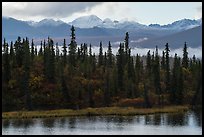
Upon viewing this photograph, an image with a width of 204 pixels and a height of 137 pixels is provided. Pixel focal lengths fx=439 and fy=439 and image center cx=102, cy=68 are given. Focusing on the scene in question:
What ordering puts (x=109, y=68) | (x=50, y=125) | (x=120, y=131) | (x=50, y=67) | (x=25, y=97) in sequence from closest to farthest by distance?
1. (x=120, y=131)
2. (x=50, y=125)
3. (x=25, y=97)
4. (x=50, y=67)
5. (x=109, y=68)

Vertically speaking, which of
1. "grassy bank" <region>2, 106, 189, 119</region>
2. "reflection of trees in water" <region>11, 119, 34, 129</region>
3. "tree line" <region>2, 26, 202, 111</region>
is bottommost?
"grassy bank" <region>2, 106, 189, 119</region>

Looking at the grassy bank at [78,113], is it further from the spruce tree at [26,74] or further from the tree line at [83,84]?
the spruce tree at [26,74]

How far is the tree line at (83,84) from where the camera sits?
107 meters

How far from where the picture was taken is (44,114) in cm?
8856

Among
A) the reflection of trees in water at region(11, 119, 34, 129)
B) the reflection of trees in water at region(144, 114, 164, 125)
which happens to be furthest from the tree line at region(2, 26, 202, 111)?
the reflection of trees in water at region(144, 114, 164, 125)

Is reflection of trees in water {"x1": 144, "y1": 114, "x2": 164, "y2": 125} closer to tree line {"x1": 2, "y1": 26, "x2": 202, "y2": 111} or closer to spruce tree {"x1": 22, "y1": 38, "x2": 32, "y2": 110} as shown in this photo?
tree line {"x1": 2, "y1": 26, "x2": 202, "y2": 111}

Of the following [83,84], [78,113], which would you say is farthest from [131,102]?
[78,113]

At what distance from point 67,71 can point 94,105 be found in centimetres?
1527

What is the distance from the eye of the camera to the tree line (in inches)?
4205

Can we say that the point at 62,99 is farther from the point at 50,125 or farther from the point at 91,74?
the point at 50,125

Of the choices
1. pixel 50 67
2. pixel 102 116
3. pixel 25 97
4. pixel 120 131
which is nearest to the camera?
pixel 120 131

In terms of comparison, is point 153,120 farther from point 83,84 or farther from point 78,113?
point 83,84

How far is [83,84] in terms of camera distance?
115 metres

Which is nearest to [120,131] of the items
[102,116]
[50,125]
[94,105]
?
[50,125]
